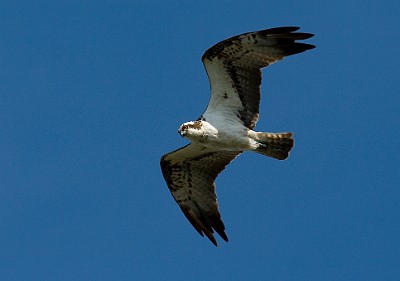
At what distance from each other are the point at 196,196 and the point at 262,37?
3.62 m

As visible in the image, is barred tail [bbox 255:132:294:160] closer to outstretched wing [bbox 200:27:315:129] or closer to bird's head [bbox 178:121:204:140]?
outstretched wing [bbox 200:27:315:129]

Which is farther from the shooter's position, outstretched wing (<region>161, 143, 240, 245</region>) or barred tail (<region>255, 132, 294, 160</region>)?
outstretched wing (<region>161, 143, 240, 245</region>)

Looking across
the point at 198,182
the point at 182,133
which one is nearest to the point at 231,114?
the point at 182,133

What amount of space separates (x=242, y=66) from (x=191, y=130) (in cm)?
145

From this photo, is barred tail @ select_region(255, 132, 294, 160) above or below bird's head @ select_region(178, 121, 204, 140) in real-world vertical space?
below

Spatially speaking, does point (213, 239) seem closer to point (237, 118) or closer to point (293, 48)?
point (237, 118)

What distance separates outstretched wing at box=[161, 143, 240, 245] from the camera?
19.1 metres

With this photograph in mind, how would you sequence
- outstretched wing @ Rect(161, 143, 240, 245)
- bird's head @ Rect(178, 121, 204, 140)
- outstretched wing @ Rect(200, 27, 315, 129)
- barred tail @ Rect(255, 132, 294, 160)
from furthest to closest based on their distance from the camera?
outstretched wing @ Rect(161, 143, 240, 245), barred tail @ Rect(255, 132, 294, 160), bird's head @ Rect(178, 121, 204, 140), outstretched wing @ Rect(200, 27, 315, 129)

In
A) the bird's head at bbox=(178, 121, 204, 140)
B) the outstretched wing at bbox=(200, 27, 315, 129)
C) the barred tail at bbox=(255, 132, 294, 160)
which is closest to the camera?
the outstretched wing at bbox=(200, 27, 315, 129)

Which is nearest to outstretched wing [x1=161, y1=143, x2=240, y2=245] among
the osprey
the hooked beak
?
the osprey

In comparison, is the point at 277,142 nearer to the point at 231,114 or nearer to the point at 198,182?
the point at 231,114

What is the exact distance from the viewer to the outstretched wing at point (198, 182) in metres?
19.1

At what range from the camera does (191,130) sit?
17.6 metres

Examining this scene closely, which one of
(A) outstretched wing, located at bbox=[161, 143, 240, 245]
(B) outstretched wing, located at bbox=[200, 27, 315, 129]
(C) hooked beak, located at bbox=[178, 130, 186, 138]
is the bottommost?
(A) outstretched wing, located at bbox=[161, 143, 240, 245]
